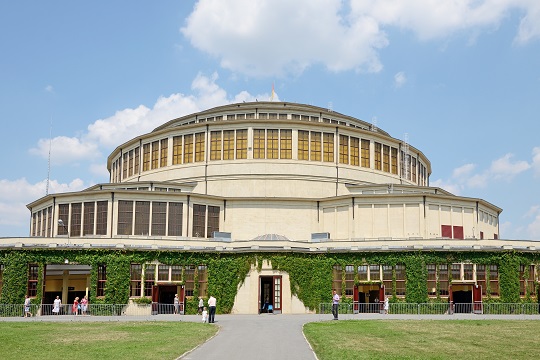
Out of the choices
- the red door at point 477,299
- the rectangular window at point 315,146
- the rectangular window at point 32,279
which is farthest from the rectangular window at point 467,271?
the rectangular window at point 32,279

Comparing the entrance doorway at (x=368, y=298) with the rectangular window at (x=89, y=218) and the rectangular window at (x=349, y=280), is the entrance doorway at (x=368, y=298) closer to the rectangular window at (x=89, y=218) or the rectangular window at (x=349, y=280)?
the rectangular window at (x=349, y=280)

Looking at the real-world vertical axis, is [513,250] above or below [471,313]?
above

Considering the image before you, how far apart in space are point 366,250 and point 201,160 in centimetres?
2411

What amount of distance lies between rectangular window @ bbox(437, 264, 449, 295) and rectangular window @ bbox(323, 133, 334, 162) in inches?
828

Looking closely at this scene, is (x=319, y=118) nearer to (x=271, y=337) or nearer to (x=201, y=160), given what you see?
(x=201, y=160)

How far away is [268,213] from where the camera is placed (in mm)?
68688

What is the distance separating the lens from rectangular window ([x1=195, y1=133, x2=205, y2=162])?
74375 mm


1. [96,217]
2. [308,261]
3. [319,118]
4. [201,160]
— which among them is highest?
[319,118]

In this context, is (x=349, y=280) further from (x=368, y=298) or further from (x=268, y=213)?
(x=268, y=213)

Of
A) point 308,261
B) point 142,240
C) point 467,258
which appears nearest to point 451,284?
point 467,258

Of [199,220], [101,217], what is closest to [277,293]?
[199,220]

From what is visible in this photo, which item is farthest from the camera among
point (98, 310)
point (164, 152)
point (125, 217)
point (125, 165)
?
point (125, 165)

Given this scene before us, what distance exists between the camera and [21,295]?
55938 mm

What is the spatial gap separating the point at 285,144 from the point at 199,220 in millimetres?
13694
